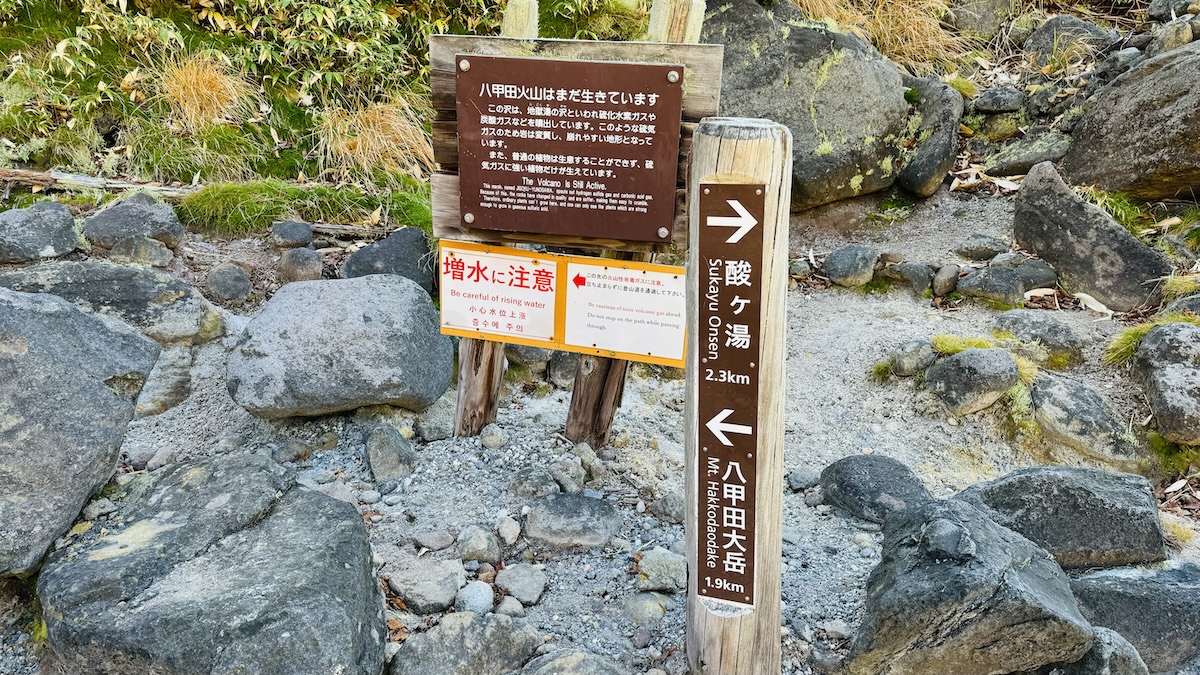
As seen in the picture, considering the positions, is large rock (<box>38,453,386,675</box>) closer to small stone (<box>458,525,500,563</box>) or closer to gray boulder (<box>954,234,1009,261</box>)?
small stone (<box>458,525,500,563</box>)

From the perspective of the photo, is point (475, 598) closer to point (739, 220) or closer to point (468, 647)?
point (468, 647)

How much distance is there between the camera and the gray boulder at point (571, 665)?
257cm

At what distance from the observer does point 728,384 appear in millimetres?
2400

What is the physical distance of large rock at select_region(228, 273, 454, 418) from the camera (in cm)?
399

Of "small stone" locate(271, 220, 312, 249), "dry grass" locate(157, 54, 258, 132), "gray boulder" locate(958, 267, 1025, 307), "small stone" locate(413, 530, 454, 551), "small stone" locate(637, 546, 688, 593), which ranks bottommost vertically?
"small stone" locate(413, 530, 454, 551)

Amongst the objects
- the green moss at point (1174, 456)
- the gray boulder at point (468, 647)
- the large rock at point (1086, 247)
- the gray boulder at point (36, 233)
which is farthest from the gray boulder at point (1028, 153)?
the gray boulder at point (36, 233)

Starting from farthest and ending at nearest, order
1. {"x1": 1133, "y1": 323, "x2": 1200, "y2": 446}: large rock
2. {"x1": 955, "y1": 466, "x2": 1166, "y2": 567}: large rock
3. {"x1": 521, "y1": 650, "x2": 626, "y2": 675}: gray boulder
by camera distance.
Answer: {"x1": 1133, "y1": 323, "x2": 1200, "y2": 446}: large rock, {"x1": 955, "y1": 466, "x2": 1166, "y2": 567}: large rock, {"x1": 521, "y1": 650, "x2": 626, "y2": 675}: gray boulder

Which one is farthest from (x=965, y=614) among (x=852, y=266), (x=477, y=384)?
(x=852, y=266)

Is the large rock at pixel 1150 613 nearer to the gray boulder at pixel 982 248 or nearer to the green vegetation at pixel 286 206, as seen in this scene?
the gray boulder at pixel 982 248

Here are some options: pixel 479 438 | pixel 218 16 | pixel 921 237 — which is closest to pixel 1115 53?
pixel 921 237

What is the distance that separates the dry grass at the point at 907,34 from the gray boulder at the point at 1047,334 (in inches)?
157

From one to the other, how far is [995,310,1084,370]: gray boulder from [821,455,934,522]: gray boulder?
2.21 m

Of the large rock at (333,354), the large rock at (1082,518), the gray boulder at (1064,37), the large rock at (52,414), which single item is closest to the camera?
the large rock at (52,414)

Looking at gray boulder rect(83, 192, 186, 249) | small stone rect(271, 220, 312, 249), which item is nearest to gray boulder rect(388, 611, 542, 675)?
small stone rect(271, 220, 312, 249)
